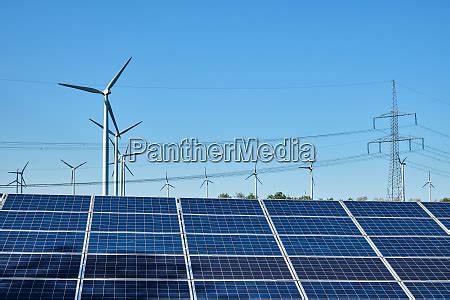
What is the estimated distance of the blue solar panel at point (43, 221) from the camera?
35.8 metres

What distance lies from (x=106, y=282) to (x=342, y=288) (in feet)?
41.4

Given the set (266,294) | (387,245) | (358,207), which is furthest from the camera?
(358,207)

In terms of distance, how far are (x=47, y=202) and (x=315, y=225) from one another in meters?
18.0

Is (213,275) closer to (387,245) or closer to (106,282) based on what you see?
(106,282)

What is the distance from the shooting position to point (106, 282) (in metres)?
30.3

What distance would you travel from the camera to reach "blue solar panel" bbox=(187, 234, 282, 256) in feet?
115

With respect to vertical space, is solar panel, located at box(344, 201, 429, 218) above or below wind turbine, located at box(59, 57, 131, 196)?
below

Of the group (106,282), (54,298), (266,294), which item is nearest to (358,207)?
(266,294)

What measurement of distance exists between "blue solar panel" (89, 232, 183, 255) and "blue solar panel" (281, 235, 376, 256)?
23.0 feet

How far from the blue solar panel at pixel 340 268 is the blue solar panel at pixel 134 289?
710 cm

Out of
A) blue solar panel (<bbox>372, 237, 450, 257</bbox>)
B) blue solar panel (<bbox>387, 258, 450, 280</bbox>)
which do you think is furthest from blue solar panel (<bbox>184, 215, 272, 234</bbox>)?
blue solar panel (<bbox>387, 258, 450, 280</bbox>)

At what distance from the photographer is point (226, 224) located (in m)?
38.6

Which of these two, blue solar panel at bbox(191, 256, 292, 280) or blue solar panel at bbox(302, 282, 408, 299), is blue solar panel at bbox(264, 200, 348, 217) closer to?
blue solar panel at bbox(191, 256, 292, 280)

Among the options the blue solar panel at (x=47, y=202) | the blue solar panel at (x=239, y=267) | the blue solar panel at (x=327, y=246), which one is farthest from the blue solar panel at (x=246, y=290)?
the blue solar panel at (x=47, y=202)
